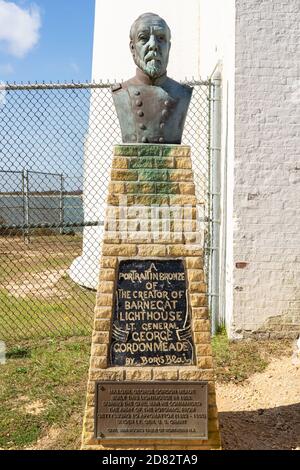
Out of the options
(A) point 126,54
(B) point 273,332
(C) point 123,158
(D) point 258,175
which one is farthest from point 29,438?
(A) point 126,54

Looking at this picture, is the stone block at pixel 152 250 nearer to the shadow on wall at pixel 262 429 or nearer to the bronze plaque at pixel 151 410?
the bronze plaque at pixel 151 410

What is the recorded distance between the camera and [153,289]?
321cm

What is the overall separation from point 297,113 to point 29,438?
423 centimetres

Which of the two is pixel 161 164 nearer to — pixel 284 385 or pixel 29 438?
pixel 29 438

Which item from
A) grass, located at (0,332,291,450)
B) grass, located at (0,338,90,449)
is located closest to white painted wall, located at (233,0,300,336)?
grass, located at (0,332,291,450)

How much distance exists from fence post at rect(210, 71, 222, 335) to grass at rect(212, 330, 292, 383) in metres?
0.39

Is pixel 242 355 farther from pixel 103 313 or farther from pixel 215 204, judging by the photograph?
Result: pixel 103 313

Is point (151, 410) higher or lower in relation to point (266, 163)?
lower

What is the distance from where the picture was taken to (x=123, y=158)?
3.29 meters

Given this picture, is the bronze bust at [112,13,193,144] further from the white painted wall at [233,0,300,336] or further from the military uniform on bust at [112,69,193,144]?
the white painted wall at [233,0,300,336]

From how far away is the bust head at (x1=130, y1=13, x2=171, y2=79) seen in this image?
3215 mm

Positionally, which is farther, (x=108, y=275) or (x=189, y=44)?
(x=189, y=44)

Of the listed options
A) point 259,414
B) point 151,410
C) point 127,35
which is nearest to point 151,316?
point 151,410

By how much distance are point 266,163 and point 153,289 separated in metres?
2.77
